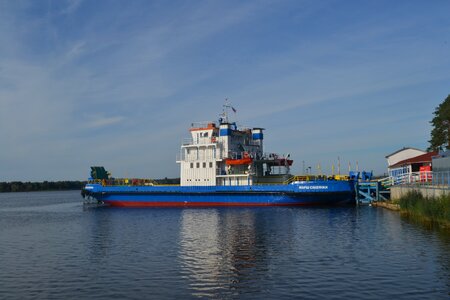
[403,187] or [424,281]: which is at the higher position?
[403,187]

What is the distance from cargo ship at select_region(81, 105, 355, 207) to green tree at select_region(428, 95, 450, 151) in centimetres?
1746

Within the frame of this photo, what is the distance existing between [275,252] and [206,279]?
17.5ft

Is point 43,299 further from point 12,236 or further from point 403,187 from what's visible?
point 403,187

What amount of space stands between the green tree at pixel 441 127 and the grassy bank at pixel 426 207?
25.5 m

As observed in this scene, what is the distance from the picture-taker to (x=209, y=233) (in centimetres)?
2758

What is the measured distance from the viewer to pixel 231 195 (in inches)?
1866

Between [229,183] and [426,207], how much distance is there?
24652 mm

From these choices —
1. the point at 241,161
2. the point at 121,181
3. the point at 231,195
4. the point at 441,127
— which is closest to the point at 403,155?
the point at 441,127

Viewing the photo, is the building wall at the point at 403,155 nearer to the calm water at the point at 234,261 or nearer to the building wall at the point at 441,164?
the building wall at the point at 441,164

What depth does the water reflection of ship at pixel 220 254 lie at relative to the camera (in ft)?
50.4

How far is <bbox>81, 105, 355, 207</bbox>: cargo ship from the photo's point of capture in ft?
147

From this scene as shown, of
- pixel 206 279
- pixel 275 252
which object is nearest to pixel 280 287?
pixel 206 279

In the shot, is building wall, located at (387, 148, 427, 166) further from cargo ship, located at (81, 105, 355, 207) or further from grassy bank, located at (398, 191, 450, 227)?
grassy bank, located at (398, 191, 450, 227)

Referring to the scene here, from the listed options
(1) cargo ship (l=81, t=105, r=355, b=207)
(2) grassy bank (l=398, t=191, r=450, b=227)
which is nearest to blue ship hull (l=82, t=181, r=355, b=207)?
(1) cargo ship (l=81, t=105, r=355, b=207)
